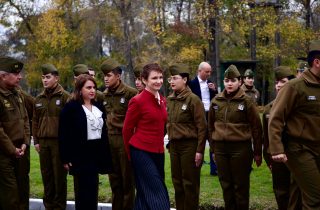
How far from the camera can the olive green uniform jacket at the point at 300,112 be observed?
255 inches

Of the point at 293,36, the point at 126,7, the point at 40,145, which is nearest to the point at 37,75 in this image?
the point at 126,7

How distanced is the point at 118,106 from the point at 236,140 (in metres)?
1.98

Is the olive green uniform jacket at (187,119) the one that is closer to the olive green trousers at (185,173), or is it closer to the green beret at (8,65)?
the olive green trousers at (185,173)

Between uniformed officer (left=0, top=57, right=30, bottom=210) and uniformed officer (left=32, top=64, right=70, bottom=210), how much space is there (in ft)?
2.03

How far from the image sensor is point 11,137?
7828 millimetres

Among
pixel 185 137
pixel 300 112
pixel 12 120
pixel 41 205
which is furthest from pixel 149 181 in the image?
pixel 41 205

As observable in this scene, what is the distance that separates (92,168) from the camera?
7.46 metres

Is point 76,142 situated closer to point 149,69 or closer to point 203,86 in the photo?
point 149,69

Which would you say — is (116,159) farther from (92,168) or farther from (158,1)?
(158,1)

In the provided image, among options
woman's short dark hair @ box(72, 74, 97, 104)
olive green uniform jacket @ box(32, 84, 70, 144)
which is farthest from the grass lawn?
woman's short dark hair @ box(72, 74, 97, 104)

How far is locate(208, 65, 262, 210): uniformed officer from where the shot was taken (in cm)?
802

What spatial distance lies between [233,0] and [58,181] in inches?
576

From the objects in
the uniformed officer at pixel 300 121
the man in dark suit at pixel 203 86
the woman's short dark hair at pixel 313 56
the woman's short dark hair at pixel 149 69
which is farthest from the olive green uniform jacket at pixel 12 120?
the woman's short dark hair at pixel 313 56

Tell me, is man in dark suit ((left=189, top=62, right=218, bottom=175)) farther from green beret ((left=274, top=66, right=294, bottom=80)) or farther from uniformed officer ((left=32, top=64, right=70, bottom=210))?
uniformed officer ((left=32, top=64, right=70, bottom=210))
